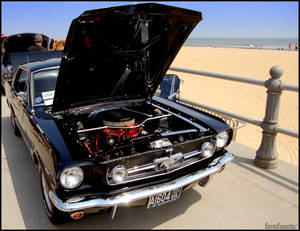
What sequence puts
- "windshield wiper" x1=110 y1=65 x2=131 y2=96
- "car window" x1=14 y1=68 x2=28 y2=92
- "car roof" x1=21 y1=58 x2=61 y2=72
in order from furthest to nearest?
"car window" x1=14 y1=68 x2=28 y2=92, "car roof" x1=21 y1=58 x2=61 y2=72, "windshield wiper" x1=110 y1=65 x2=131 y2=96

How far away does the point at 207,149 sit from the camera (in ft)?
9.61

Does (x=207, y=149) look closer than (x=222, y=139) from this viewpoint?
Yes

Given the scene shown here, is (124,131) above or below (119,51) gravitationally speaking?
below

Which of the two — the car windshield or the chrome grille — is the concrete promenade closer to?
the chrome grille

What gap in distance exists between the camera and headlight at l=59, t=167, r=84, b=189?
2.24m

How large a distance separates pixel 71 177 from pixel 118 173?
0.40 meters

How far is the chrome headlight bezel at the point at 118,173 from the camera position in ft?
7.75

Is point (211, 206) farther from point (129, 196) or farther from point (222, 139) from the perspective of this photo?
point (129, 196)

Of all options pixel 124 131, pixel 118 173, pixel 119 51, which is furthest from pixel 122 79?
pixel 118 173

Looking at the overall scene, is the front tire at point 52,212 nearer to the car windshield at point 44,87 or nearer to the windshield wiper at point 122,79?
the car windshield at point 44,87

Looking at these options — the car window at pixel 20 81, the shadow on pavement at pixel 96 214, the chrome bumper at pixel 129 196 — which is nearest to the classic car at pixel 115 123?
the chrome bumper at pixel 129 196

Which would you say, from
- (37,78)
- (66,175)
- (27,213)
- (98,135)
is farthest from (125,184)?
(37,78)

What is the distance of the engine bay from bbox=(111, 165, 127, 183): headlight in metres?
0.11

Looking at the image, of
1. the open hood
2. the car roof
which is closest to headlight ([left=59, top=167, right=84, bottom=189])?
the open hood
